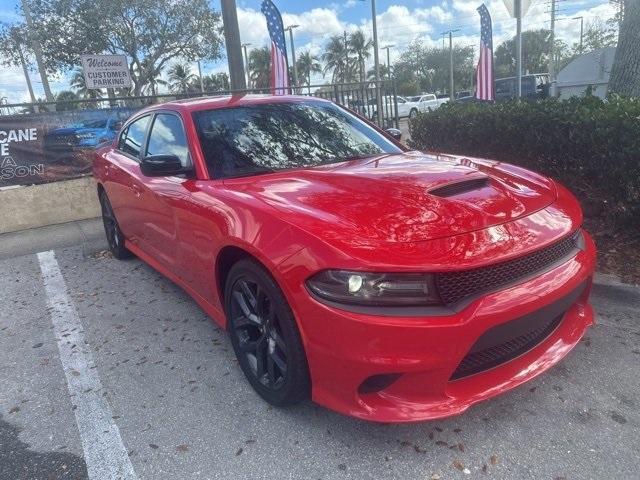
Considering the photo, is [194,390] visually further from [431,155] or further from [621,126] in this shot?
[621,126]

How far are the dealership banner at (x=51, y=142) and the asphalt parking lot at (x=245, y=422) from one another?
13.3 feet

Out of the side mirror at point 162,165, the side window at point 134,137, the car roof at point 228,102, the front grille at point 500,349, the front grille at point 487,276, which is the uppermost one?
the car roof at point 228,102

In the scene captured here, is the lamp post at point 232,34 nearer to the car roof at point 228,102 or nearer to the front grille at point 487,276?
the car roof at point 228,102

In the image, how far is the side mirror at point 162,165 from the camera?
3.11m

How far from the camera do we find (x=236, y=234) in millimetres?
2561

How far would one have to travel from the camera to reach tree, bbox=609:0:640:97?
212 inches

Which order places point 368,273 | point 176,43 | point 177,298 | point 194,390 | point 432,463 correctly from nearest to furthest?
point 368,273
point 432,463
point 194,390
point 177,298
point 176,43

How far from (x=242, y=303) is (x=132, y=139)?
2.65m

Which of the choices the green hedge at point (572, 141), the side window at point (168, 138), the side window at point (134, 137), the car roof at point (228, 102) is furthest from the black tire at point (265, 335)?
the green hedge at point (572, 141)

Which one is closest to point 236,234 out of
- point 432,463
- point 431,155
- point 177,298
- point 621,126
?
point 432,463

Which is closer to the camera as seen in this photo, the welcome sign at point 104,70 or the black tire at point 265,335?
the black tire at point 265,335

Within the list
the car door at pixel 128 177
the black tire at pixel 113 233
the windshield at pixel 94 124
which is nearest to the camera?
the car door at pixel 128 177

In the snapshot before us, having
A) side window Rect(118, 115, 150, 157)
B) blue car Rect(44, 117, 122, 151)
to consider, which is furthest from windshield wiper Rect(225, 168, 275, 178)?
blue car Rect(44, 117, 122, 151)

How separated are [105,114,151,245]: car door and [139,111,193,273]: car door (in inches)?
6.3
